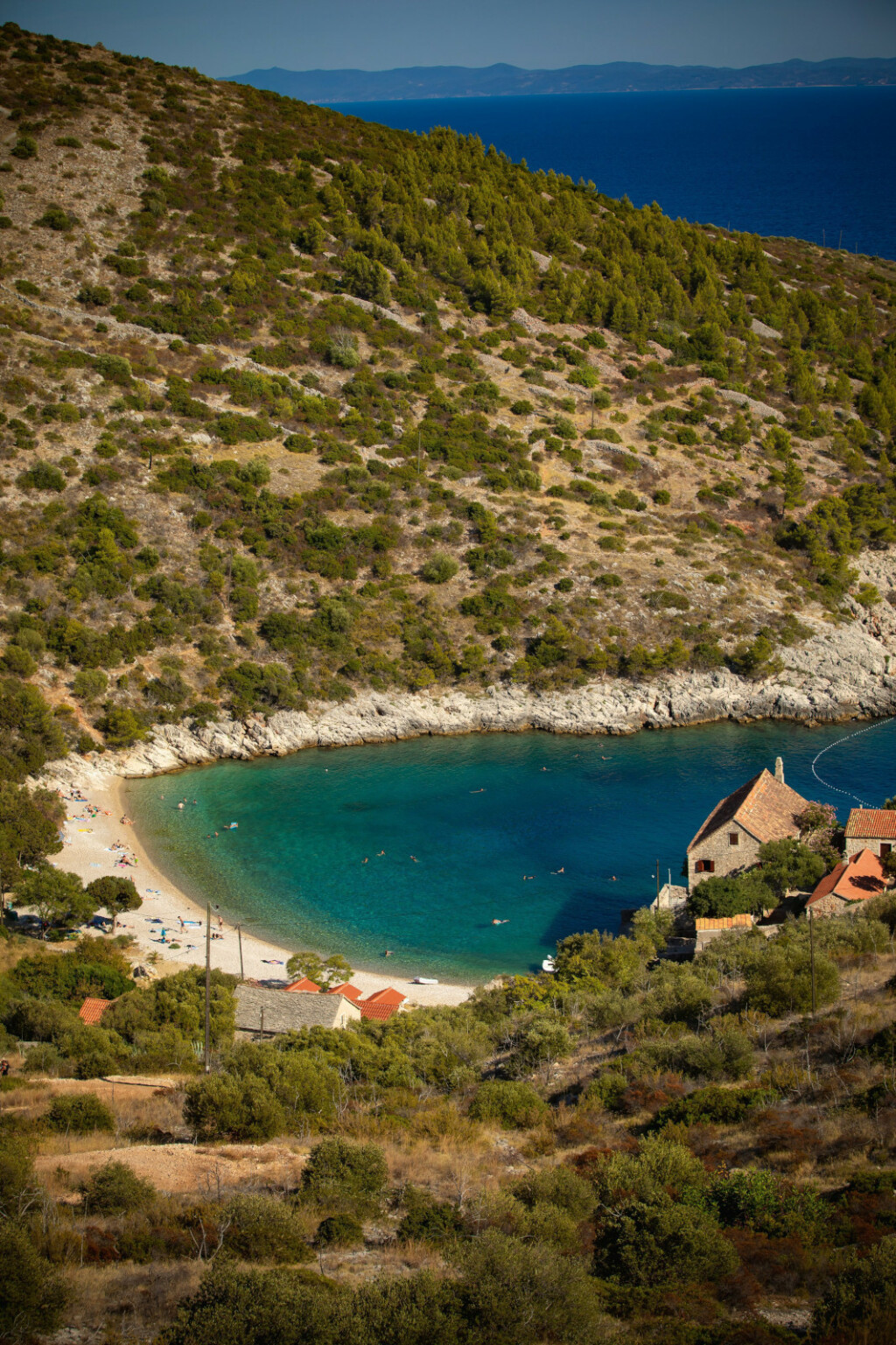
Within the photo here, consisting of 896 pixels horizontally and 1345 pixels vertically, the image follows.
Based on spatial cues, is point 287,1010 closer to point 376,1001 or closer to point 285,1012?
point 285,1012

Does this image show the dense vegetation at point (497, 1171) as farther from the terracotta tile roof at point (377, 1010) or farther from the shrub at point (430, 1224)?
the terracotta tile roof at point (377, 1010)

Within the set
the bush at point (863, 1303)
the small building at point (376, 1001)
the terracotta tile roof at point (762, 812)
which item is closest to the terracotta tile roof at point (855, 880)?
the terracotta tile roof at point (762, 812)

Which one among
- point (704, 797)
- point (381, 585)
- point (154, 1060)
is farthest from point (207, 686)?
point (154, 1060)

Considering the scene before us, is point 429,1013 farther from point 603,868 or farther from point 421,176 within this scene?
point 421,176

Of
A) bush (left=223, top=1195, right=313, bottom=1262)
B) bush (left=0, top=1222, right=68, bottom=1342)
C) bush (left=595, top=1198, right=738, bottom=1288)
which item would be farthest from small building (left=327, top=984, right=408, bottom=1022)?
bush (left=0, top=1222, right=68, bottom=1342)

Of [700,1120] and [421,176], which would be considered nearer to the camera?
[700,1120]
